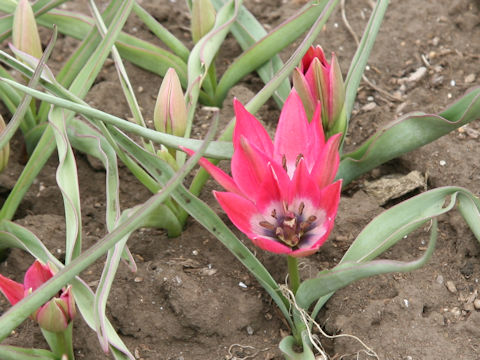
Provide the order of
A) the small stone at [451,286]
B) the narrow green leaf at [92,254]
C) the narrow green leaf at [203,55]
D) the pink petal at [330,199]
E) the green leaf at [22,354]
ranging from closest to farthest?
1. the narrow green leaf at [92,254]
2. the pink petal at [330,199]
3. the green leaf at [22,354]
4. the small stone at [451,286]
5. the narrow green leaf at [203,55]

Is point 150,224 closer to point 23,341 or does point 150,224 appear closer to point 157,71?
point 23,341

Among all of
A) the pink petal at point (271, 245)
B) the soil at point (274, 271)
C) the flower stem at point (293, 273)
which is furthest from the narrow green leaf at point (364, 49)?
the pink petal at point (271, 245)

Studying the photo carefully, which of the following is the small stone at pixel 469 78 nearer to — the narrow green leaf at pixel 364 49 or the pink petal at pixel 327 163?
the narrow green leaf at pixel 364 49

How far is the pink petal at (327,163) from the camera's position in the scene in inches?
46.9

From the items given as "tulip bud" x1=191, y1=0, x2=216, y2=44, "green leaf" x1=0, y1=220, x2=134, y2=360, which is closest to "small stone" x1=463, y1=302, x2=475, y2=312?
"green leaf" x1=0, y1=220, x2=134, y2=360

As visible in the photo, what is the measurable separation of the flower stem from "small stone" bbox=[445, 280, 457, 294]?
31 centimetres

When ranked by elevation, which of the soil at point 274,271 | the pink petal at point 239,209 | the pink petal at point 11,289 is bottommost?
the soil at point 274,271

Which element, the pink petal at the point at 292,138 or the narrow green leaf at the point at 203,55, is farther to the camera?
the narrow green leaf at the point at 203,55

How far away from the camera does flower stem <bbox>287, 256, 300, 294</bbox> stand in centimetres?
133

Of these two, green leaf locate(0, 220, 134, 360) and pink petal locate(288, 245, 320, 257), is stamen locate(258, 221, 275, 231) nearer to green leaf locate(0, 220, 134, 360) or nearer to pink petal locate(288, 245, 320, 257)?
pink petal locate(288, 245, 320, 257)

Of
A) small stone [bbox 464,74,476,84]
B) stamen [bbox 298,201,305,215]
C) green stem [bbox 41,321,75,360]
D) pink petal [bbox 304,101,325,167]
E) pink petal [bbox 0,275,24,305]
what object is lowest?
small stone [bbox 464,74,476,84]

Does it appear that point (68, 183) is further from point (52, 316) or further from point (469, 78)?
point (469, 78)

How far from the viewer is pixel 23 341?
58.1 inches

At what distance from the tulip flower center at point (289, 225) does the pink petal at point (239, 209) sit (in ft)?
0.08
